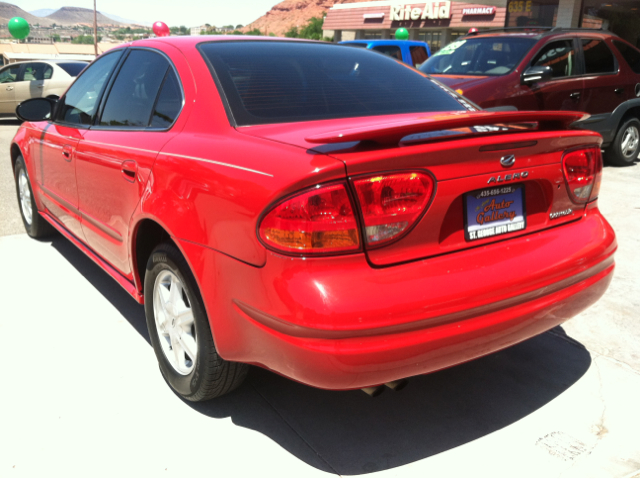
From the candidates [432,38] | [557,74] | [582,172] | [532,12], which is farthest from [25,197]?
[432,38]

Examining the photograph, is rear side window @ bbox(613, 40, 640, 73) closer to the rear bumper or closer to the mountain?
the rear bumper

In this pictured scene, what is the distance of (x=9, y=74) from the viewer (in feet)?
49.0

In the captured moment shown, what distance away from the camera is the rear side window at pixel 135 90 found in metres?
3.01

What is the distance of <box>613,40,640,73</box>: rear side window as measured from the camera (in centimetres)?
830

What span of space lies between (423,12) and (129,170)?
40.4 metres

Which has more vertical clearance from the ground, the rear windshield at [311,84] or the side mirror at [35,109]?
the rear windshield at [311,84]

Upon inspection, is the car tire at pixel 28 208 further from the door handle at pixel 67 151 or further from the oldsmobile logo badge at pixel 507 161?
the oldsmobile logo badge at pixel 507 161

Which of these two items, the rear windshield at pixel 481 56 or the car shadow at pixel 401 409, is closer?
the car shadow at pixel 401 409

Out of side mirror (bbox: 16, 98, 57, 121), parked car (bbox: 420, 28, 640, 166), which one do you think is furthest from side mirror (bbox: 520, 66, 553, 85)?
side mirror (bbox: 16, 98, 57, 121)

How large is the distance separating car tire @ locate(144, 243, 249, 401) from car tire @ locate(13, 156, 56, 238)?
9.04 feet

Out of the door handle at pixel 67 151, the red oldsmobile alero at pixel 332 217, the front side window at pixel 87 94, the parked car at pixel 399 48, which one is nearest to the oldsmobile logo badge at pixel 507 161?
the red oldsmobile alero at pixel 332 217

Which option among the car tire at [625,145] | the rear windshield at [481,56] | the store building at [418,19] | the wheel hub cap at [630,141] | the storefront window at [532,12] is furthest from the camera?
the store building at [418,19]

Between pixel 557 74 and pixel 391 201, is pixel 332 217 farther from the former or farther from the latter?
pixel 557 74

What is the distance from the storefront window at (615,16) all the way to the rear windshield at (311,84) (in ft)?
59.5
